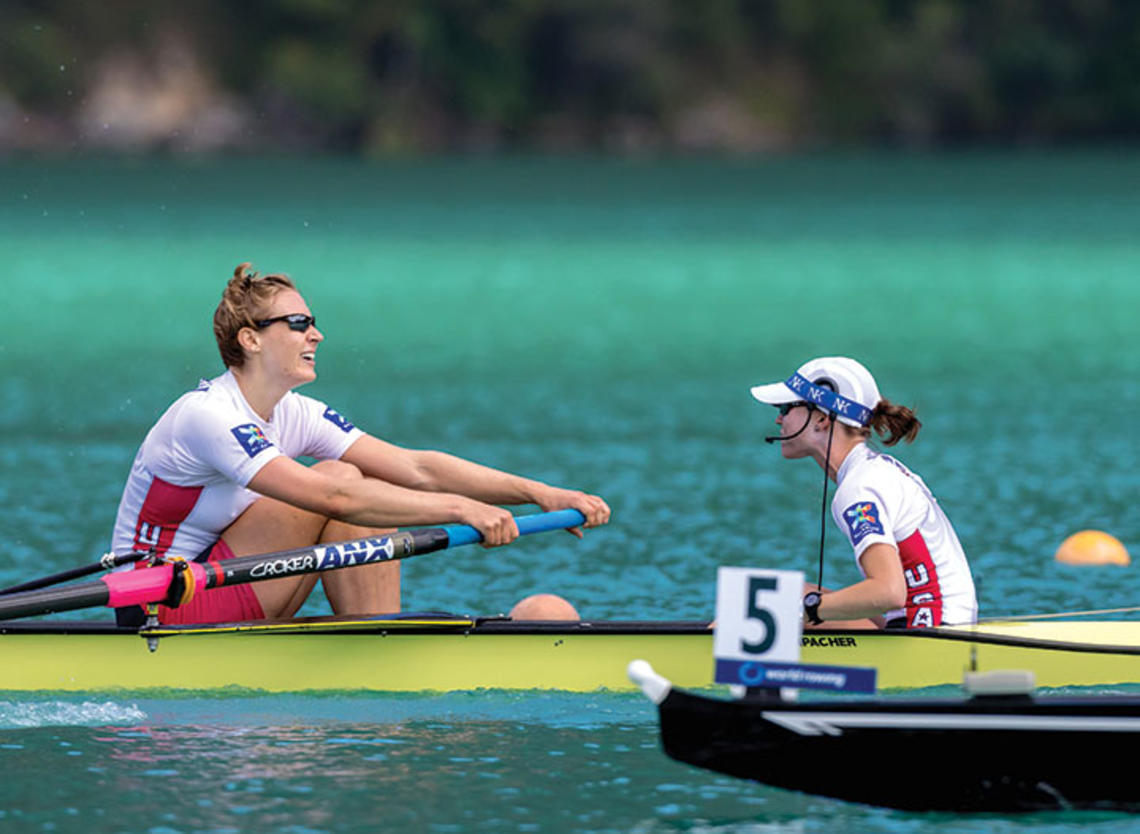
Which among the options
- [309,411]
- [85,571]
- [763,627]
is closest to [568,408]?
[85,571]

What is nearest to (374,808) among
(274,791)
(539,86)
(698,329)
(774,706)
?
(274,791)

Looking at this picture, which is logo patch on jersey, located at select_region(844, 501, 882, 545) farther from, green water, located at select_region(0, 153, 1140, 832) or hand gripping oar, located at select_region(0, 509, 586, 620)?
hand gripping oar, located at select_region(0, 509, 586, 620)

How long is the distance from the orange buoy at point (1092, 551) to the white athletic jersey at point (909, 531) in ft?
12.5

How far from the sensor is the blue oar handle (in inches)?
336

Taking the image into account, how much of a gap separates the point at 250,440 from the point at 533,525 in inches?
48.0

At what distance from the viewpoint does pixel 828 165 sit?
81.1 metres

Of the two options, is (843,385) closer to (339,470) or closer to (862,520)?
(862,520)

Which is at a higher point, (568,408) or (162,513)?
(568,408)

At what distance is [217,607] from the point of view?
8914 millimetres

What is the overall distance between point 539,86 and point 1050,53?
22.8m

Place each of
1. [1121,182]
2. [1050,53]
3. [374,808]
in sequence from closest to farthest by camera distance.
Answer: [374,808]
[1121,182]
[1050,53]

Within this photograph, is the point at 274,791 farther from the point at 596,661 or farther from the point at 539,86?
the point at 539,86

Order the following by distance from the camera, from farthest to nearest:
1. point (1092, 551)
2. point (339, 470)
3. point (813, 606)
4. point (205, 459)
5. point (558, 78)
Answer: point (558, 78) < point (1092, 551) < point (339, 470) < point (205, 459) < point (813, 606)

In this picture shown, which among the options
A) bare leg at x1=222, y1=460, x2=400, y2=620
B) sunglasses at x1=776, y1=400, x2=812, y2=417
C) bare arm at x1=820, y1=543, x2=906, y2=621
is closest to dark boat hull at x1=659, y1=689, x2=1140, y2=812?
bare arm at x1=820, y1=543, x2=906, y2=621
